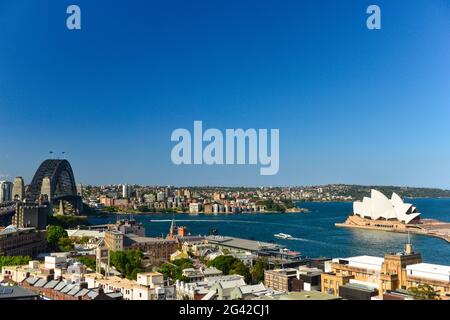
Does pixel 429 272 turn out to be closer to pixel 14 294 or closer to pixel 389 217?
pixel 14 294

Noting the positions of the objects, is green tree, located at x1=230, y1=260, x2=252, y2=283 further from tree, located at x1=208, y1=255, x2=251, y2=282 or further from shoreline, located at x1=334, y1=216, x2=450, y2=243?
shoreline, located at x1=334, y1=216, x2=450, y2=243

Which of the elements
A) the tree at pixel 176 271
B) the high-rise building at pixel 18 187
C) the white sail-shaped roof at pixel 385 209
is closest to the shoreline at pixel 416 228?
the white sail-shaped roof at pixel 385 209

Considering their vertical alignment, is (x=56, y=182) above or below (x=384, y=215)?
above

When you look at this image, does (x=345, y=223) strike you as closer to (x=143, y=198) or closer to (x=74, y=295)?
(x=143, y=198)

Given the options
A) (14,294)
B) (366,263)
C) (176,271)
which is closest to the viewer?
(14,294)

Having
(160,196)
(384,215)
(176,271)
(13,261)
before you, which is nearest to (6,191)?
(160,196)

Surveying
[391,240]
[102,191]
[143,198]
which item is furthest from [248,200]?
[391,240]

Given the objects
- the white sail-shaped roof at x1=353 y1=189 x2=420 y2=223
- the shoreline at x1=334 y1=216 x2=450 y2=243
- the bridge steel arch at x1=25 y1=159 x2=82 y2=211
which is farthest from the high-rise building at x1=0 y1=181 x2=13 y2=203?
the white sail-shaped roof at x1=353 y1=189 x2=420 y2=223
